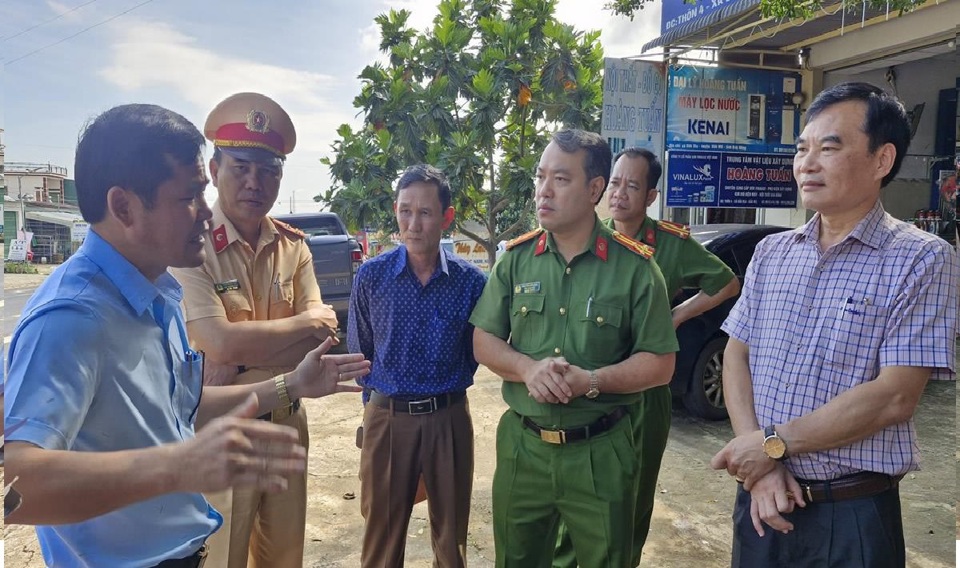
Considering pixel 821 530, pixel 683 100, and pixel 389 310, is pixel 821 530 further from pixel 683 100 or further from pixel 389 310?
pixel 683 100

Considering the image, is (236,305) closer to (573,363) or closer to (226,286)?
(226,286)

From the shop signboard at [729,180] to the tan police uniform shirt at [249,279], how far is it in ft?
17.8

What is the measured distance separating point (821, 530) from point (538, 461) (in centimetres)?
85

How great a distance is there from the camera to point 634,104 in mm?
6629

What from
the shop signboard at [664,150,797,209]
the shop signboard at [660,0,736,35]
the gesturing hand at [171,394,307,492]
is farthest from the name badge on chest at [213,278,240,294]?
the shop signboard at [664,150,797,209]

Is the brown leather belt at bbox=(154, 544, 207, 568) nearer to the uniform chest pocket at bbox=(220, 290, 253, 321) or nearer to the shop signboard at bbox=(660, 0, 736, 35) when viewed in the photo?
the uniform chest pocket at bbox=(220, 290, 253, 321)

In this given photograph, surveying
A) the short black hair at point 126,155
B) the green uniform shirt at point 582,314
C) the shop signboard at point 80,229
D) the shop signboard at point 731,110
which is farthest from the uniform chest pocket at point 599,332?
the shop signboard at point 731,110

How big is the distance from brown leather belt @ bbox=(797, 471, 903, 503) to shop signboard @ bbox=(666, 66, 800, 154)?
5.73m

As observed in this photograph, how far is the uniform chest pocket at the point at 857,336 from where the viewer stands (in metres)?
1.53

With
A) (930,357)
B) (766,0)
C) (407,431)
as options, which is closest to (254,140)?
(407,431)

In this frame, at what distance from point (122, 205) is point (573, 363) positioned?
4.73 feet

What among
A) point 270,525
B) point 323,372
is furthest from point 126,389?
point 270,525

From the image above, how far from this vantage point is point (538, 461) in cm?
208

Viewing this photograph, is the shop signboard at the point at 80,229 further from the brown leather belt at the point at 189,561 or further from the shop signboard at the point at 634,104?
the shop signboard at the point at 634,104
